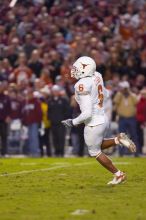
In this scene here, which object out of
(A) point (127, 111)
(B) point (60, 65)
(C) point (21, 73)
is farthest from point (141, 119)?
(C) point (21, 73)

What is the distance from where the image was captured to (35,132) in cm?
2041

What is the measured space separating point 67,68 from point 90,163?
548 cm

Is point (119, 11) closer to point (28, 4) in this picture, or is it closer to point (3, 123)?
point (28, 4)

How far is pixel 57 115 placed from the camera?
20391mm

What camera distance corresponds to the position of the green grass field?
8547mm

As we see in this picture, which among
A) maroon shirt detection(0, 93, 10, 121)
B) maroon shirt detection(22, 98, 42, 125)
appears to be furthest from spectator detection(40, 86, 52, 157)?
maroon shirt detection(0, 93, 10, 121)

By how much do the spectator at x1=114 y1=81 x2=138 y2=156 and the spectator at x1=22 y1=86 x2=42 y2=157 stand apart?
1.92m

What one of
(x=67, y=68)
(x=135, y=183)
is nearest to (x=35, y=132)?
(x=67, y=68)

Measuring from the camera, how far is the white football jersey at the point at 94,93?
11172mm

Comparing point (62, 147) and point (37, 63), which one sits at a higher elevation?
point (37, 63)

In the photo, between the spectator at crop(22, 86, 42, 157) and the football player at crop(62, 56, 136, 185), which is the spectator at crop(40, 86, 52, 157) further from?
the football player at crop(62, 56, 136, 185)

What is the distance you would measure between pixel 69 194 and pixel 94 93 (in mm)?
1609

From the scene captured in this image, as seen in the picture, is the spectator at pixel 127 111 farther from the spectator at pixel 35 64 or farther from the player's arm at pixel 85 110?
the player's arm at pixel 85 110

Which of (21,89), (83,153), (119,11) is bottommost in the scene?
(83,153)
